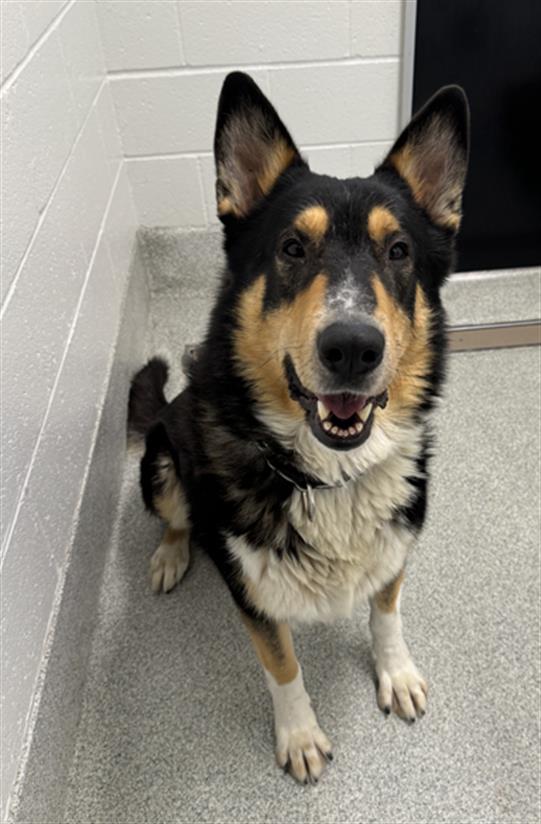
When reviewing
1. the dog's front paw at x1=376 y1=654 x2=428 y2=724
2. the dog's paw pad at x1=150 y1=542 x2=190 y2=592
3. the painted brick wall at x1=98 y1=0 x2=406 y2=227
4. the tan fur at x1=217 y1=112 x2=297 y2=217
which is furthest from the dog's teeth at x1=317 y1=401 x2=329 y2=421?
the painted brick wall at x1=98 y1=0 x2=406 y2=227

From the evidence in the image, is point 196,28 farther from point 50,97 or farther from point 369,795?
point 369,795

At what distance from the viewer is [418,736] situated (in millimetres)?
1307

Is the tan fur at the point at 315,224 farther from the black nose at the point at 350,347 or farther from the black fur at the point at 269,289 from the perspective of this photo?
the black nose at the point at 350,347

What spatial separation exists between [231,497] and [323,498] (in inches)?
6.7

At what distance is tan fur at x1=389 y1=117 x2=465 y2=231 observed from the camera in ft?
3.66

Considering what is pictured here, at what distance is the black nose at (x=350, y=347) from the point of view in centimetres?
88

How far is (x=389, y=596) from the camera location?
128 cm

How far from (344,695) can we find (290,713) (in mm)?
178

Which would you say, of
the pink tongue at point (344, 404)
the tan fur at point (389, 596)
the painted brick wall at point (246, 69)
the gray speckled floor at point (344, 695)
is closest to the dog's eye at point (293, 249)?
the pink tongue at point (344, 404)

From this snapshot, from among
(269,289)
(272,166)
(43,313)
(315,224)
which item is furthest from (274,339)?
(43,313)

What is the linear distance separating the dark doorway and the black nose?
169 cm

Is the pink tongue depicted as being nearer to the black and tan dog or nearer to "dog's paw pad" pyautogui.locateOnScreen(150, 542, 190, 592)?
the black and tan dog

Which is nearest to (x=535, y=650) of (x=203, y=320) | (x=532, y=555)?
(x=532, y=555)

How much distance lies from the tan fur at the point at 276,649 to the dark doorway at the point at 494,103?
1832mm
